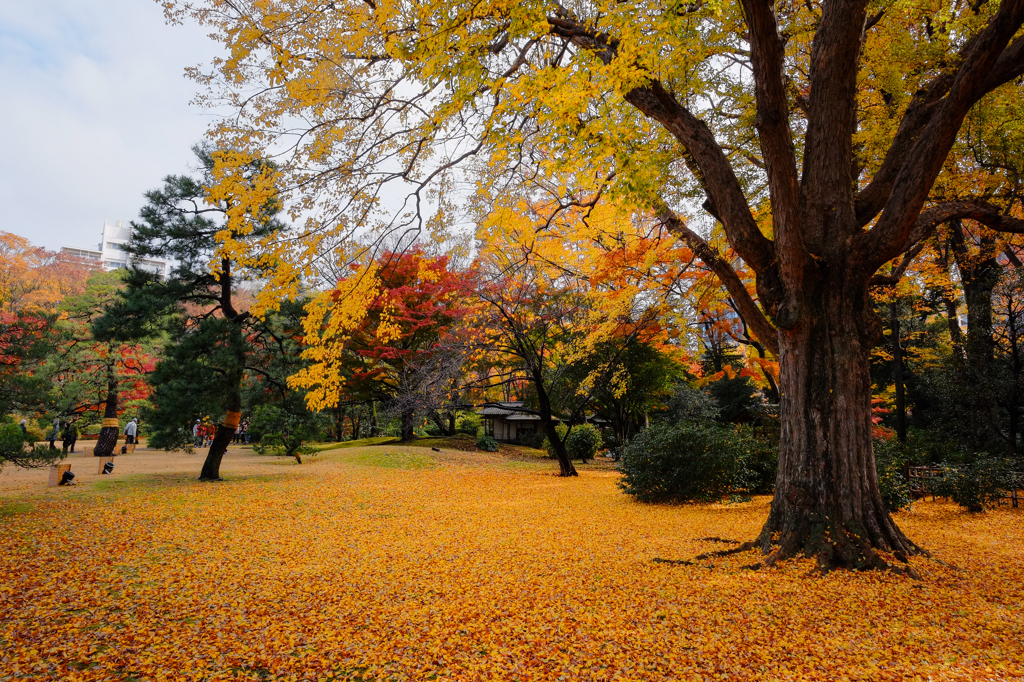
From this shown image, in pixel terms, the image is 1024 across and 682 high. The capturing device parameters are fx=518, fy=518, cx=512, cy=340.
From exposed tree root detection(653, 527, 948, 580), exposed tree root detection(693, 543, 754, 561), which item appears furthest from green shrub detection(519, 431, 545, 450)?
exposed tree root detection(653, 527, 948, 580)

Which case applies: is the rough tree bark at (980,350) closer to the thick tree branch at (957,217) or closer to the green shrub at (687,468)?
the green shrub at (687,468)

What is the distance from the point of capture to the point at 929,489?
902 centimetres

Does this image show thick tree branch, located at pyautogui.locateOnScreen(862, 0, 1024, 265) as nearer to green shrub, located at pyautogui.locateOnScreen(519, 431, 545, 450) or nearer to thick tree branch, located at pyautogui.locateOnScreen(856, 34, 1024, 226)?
thick tree branch, located at pyautogui.locateOnScreen(856, 34, 1024, 226)

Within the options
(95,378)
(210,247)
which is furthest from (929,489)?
(95,378)

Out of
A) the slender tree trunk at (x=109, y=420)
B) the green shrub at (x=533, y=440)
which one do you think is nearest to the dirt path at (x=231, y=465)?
the slender tree trunk at (x=109, y=420)

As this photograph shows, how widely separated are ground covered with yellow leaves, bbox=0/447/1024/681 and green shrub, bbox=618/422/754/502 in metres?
1.64

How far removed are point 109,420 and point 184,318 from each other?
896cm

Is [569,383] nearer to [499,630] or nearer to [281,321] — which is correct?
[281,321]

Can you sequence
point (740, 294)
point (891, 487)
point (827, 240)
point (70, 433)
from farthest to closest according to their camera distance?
point (70, 433) < point (891, 487) < point (740, 294) < point (827, 240)

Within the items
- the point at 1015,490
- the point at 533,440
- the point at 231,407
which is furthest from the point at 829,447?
the point at 533,440

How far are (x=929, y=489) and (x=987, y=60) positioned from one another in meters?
7.80

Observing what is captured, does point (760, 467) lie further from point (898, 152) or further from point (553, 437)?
point (898, 152)

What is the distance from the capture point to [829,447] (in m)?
4.57

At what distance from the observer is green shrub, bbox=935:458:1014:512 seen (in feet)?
26.5
